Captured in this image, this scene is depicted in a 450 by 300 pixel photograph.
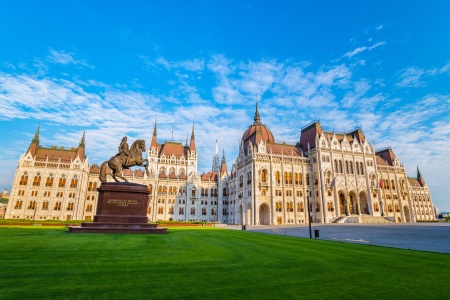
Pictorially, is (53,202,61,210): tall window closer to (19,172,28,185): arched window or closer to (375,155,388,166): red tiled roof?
(19,172,28,185): arched window

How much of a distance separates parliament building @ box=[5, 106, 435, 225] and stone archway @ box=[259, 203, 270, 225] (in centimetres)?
26

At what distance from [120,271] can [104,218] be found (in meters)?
14.8

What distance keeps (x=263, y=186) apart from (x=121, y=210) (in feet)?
149

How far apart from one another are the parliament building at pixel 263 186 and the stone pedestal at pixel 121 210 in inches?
1665

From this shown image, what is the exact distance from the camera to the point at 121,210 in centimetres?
2089

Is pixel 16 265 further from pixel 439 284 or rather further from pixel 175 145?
pixel 175 145

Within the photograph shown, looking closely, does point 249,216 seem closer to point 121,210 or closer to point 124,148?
point 124,148

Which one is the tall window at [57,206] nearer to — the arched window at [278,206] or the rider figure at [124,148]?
the arched window at [278,206]

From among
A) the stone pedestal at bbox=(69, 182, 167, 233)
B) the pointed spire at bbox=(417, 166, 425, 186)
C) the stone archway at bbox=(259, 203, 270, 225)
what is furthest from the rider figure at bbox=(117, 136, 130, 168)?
the pointed spire at bbox=(417, 166, 425, 186)

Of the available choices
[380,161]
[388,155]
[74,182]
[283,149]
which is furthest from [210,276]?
[388,155]

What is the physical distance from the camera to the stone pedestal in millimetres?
19766

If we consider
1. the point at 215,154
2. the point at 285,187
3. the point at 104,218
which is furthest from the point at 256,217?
the point at 215,154

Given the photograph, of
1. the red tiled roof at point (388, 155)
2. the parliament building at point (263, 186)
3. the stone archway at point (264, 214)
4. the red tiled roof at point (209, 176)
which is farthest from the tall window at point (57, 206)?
the red tiled roof at point (388, 155)

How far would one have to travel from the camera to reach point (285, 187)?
6438 cm
